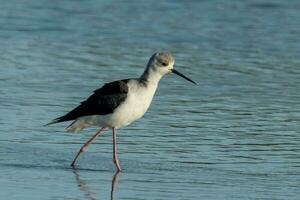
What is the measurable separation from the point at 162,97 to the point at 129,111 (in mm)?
2831

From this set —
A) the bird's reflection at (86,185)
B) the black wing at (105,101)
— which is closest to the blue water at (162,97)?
the bird's reflection at (86,185)

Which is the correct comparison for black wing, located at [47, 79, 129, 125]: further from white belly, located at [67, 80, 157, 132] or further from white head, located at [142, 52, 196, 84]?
white head, located at [142, 52, 196, 84]

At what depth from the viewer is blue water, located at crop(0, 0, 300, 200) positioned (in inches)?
370

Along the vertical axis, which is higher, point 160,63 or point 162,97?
point 160,63

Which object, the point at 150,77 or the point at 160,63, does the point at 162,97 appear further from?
the point at 150,77

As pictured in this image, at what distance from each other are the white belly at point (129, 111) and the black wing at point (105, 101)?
42 mm

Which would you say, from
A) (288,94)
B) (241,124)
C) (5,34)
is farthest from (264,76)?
(5,34)

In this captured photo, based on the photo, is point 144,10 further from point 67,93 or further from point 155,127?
point 155,127

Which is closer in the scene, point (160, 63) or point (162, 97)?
point (160, 63)

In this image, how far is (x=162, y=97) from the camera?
1307 centimetres

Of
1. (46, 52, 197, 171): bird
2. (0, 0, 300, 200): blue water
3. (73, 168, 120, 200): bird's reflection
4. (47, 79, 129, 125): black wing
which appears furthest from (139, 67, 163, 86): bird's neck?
(73, 168, 120, 200): bird's reflection

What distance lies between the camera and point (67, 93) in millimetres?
13172

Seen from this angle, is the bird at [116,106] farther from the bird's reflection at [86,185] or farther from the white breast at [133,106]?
the bird's reflection at [86,185]

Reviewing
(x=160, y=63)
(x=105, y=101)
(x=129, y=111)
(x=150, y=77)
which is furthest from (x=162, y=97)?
(x=129, y=111)
